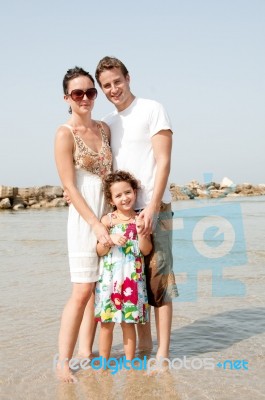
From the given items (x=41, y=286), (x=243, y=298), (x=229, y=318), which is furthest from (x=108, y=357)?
(x=41, y=286)

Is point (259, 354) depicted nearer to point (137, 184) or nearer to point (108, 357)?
point (108, 357)

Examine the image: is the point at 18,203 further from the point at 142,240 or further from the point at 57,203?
the point at 142,240

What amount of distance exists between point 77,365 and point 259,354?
5.05ft

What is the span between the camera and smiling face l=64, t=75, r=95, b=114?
3.82m

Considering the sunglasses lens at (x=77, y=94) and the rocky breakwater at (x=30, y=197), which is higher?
the sunglasses lens at (x=77, y=94)

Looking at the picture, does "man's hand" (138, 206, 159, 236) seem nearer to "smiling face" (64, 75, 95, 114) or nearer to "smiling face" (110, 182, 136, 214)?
"smiling face" (110, 182, 136, 214)

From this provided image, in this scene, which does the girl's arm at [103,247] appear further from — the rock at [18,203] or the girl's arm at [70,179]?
Result: the rock at [18,203]

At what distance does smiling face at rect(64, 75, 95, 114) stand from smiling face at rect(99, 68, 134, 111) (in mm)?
122

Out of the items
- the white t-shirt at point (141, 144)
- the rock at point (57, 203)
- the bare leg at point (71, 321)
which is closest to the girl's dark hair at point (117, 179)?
the white t-shirt at point (141, 144)

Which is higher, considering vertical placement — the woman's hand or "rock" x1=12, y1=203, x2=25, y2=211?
the woman's hand

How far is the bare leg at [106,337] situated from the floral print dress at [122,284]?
0.09 metres

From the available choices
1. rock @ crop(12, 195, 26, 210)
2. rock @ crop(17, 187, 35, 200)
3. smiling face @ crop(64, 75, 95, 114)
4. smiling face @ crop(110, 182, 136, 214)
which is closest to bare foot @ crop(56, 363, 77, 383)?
smiling face @ crop(110, 182, 136, 214)

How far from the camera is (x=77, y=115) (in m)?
3.90

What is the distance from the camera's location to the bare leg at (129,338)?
3891 millimetres
